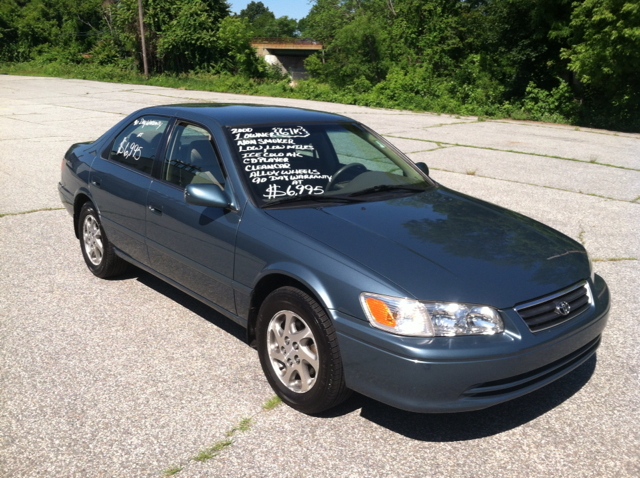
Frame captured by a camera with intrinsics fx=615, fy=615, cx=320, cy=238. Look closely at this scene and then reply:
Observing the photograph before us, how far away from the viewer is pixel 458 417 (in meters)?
3.40

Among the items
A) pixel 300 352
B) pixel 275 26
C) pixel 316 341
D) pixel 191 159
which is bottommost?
pixel 300 352

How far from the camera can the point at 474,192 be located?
9.33 meters

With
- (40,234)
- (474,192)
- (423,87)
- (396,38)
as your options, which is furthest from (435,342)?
(396,38)

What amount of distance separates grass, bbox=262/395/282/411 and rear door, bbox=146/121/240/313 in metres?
0.62

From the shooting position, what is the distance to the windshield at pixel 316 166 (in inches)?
154

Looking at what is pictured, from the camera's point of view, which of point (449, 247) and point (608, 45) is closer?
point (449, 247)

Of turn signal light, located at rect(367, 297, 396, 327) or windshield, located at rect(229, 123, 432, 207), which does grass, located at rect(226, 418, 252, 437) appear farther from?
windshield, located at rect(229, 123, 432, 207)

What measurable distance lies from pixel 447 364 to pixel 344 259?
0.74m

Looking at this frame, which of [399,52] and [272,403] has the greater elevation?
[399,52]

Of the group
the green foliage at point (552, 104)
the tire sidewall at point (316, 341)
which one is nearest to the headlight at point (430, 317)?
the tire sidewall at point (316, 341)

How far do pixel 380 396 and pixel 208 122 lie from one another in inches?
90.2

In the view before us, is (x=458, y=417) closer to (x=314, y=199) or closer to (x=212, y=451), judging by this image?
(x=212, y=451)

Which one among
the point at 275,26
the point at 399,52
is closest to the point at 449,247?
the point at 399,52

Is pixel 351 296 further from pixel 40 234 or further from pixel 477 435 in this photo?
pixel 40 234
